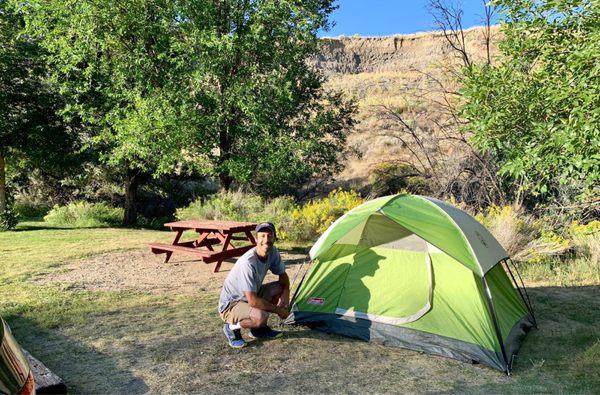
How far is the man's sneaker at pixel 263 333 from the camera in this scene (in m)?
5.17

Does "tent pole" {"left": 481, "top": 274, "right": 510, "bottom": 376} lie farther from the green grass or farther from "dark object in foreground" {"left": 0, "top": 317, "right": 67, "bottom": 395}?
"dark object in foreground" {"left": 0, "top": 317, "right": 67, "bottom": 395}

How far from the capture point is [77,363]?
14.7 ft

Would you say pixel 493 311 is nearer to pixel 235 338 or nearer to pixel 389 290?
pixel 389 290

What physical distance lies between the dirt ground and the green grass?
481 millimetres

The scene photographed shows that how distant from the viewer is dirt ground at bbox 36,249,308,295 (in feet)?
24.2

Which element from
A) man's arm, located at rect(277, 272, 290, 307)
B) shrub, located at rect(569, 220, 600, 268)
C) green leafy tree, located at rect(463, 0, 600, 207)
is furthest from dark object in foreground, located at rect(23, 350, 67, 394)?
shrub, located at rect(569, 220, 600, 268)

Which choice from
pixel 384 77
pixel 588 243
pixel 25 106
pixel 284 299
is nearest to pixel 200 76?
pixel 25 106

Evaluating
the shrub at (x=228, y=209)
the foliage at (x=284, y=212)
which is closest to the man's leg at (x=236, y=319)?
the foliage at (x=284, y=212)

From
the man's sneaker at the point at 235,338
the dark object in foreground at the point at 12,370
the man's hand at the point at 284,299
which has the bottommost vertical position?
the man's sneaker at the point at 235,338

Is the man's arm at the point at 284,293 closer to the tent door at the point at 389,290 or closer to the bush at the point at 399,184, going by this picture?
the tent door at the point at 389,290

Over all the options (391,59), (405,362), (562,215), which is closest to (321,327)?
(405,362)

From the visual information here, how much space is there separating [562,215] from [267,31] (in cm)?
879

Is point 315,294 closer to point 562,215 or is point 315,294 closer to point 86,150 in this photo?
point 562,215

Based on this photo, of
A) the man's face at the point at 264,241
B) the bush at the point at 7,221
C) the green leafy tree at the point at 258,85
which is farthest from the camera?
the bush at the point at 7,221
